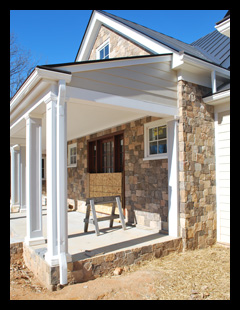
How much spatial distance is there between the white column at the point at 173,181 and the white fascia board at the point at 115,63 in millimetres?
1204

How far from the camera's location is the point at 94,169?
27.3 feet

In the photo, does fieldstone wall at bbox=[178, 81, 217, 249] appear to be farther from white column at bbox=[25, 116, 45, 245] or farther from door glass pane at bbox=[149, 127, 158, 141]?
white column at bbox=[25, 116, 45, 245]

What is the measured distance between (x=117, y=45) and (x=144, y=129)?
291 centimetres

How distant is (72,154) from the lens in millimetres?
9781

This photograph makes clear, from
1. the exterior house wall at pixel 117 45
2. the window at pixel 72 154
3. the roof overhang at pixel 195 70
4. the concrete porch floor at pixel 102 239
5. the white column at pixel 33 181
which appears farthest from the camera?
the window at pixel 72 154

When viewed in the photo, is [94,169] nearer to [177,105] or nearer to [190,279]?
[177,105]

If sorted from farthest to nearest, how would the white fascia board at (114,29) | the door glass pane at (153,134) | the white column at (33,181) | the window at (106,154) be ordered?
the window at (106,154)
the door glass pane at (153,134)
the white fascia board at (114,29)
the white column at (33,181)

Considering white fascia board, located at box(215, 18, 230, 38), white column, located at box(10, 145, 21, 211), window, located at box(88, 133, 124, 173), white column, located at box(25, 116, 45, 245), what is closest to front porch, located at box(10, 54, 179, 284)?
white column, located at box(25, 116, 45, 245)

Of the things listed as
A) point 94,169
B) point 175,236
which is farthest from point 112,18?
point 175,236

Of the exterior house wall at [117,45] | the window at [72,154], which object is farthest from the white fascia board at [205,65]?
the window at [72,154]

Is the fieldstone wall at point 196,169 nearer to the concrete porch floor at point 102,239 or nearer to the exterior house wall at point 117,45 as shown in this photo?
the concrete porch floor at point 102,239

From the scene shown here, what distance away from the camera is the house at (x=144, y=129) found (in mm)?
3713
